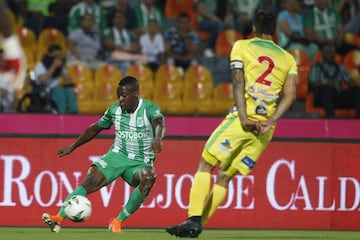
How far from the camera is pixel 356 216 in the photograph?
1527cm

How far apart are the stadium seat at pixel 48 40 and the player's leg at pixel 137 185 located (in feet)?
19.3

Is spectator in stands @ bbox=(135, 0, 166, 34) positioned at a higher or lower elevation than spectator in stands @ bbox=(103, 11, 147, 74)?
higher

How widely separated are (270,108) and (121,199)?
3.96 metres

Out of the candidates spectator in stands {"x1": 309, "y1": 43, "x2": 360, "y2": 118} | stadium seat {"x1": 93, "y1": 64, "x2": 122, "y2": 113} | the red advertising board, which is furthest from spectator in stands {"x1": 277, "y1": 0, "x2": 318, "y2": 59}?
the red advertising board

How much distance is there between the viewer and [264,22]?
37.1ft

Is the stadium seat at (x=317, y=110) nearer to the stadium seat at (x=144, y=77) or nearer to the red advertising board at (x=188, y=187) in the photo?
the stadium seat at (x=144, y=77)

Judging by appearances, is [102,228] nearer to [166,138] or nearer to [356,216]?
[166,138]

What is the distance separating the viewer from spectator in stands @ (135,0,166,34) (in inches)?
776

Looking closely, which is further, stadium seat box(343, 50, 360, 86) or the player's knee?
stadium seat box(343, 50, 360, 86)

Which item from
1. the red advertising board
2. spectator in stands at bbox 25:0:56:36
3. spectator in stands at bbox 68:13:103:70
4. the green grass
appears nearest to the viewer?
the green grass

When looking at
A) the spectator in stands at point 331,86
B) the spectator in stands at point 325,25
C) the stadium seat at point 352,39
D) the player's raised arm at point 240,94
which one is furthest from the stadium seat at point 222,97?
the player's raised arm at point 240,94

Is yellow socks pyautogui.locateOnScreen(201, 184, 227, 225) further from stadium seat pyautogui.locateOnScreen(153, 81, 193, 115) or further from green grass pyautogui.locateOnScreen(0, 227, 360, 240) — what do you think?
stadium seat pyautogui.locateOnScreen(153, 81, 193, 115)

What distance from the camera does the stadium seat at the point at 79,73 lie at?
60.3 feet

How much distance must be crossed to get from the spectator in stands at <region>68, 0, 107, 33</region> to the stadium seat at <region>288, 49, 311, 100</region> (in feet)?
9.93
